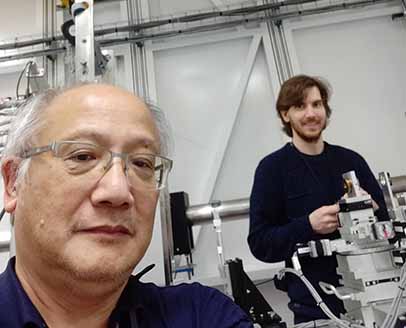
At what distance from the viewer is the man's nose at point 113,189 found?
0.54 meters

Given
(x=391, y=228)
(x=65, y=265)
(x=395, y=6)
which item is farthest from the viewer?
(x=395, y=6)

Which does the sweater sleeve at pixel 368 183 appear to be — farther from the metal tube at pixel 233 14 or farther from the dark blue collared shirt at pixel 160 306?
the metal tube at pixel 233 14

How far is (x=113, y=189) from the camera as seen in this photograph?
1.81 feet

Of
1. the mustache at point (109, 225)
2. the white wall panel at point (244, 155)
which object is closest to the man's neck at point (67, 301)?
the mustache at point (109, 225)

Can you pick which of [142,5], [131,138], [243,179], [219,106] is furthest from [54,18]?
[131,138]

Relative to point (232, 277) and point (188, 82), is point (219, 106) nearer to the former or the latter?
point (188, 82)

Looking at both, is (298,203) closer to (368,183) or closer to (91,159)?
(368,183)

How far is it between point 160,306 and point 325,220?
621 millimetres

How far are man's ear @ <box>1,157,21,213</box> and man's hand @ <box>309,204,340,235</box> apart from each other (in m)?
0.87

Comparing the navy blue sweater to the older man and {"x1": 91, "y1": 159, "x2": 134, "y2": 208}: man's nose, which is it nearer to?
the older man

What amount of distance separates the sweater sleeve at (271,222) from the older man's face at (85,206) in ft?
→ 2.01

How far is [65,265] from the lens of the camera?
1.72 feet

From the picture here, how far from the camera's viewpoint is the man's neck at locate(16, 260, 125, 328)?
56cm

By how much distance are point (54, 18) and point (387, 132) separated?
3213mm
